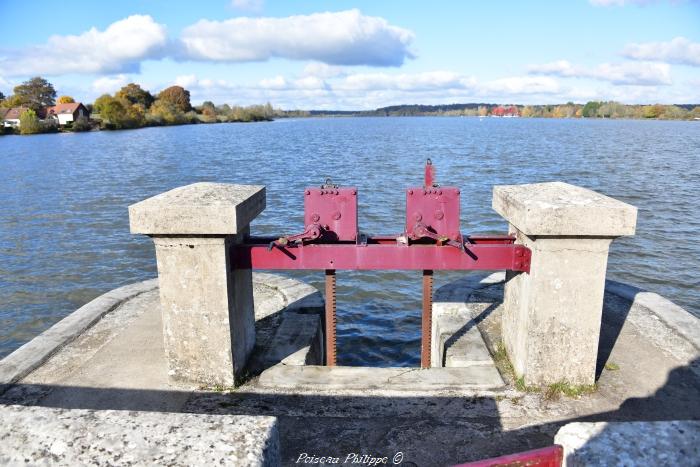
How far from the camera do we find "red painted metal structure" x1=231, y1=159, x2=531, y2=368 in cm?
456

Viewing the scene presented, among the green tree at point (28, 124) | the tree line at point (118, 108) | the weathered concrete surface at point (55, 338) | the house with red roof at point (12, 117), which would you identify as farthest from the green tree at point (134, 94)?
the weathered concrete surface at point (55, 338)

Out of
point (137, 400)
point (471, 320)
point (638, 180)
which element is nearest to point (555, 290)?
point (471, 320)

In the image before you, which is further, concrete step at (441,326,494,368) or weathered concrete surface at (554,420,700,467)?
concrete step at (441,326,494,368)

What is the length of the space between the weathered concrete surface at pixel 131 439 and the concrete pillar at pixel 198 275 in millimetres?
2509

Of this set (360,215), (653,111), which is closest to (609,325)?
(360,215)

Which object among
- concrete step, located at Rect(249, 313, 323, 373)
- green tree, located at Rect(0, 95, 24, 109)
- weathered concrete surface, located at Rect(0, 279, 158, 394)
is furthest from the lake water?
green tree, located at Rect(0, 95, 24, 109)

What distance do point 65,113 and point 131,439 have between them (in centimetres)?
10712

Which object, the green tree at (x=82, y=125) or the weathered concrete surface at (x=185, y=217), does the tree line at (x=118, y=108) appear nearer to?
the green tree at (x=82, y=125)

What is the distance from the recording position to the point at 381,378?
4.62 m

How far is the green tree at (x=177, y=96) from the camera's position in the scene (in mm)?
132250

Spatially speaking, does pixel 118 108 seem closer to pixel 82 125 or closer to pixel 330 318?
pixel 82 125

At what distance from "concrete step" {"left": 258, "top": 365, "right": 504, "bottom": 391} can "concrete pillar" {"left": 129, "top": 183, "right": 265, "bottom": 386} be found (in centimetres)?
44

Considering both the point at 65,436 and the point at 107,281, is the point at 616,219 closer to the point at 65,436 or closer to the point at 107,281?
the point at 65,436

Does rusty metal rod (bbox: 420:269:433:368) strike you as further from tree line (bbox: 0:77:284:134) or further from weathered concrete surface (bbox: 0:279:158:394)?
tree line (bbox: 0:77:284:134)
